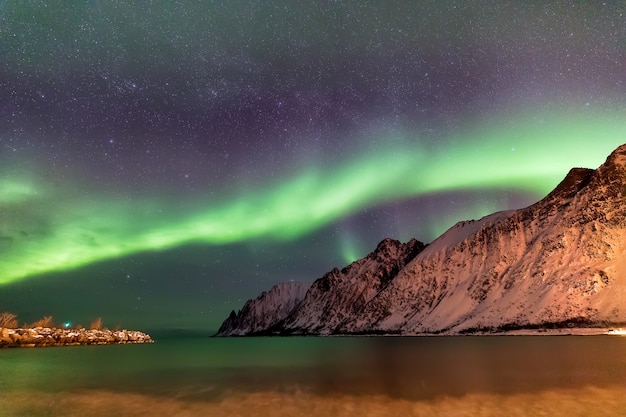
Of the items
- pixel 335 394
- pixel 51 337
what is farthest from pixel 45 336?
pixel 335 394

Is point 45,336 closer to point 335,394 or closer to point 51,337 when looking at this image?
point 51,337

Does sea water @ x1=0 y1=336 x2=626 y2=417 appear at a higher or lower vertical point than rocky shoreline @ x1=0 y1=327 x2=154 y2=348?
lower

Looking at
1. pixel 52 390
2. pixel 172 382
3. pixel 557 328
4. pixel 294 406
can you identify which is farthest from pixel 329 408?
pixel 557 328

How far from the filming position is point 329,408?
20.3 m

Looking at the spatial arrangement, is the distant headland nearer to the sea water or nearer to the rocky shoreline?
the rocky shoreline

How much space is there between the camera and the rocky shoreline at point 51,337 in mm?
97481

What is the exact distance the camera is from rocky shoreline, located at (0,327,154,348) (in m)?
97.5

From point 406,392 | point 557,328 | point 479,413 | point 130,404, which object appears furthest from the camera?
point 557,328

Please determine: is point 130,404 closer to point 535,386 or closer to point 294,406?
point 294,406

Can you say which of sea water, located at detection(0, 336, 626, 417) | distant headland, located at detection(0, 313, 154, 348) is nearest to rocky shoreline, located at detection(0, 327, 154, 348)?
distant headland, located at detection(0, 313, 154, 348)

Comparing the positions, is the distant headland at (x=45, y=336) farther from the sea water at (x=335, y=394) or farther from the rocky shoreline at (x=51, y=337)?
the sea water at (x=335, y=394)

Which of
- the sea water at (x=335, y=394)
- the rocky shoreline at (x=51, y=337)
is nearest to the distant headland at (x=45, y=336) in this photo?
the rocky shoreline at (x=51, y=337)

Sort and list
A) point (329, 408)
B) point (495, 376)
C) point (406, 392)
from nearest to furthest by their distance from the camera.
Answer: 1. point (329, 408)
2. point (406, 392)
3. point (495, 376)

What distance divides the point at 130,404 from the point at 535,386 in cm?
2348
